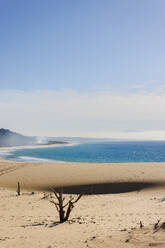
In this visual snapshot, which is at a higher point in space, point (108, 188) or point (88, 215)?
point (88, 215)

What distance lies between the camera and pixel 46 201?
787 inches

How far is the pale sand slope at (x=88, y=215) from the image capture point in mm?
9133

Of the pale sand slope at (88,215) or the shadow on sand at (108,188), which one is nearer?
the pale sand slope at (88,215)

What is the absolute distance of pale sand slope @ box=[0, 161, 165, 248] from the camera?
913 centimetres

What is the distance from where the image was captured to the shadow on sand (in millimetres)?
27964

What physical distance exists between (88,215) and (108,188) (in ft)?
46.6

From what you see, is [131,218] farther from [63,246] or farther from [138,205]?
[63,246]

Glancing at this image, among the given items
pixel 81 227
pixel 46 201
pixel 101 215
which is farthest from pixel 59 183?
pixel 81 227

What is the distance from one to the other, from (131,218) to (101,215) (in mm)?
1908

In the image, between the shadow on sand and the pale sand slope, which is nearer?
the pale sand slope

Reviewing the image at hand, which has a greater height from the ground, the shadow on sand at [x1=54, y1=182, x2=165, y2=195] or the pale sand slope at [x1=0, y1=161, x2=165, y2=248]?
the pale sand slope at [x1=0, y1=161, x2=165, y2=248]

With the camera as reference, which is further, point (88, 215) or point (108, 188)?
point (108, 188)

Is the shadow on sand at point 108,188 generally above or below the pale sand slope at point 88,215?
below

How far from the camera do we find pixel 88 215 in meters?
15.1
